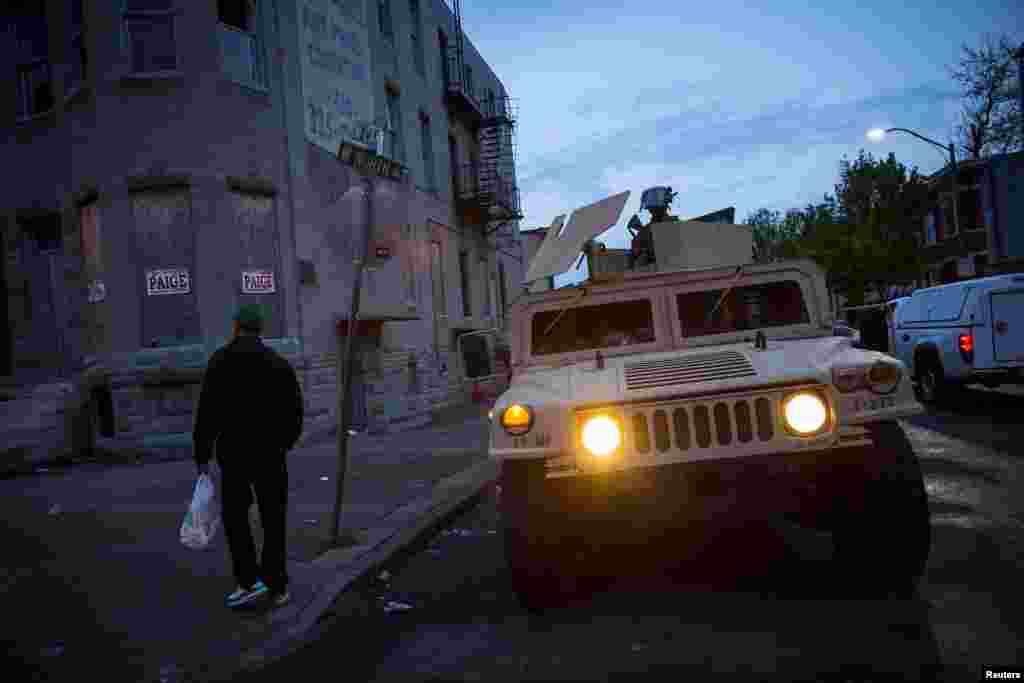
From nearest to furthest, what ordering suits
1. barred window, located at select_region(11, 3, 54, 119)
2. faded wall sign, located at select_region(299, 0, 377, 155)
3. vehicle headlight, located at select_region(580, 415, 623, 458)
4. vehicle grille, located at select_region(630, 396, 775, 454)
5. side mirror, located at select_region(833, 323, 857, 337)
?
vehicle grille, located at select_region(630, 396, 775, 454) → vehicle headlight, located at select_region(580, 415, 623, 458) → side mirror, located at select_region(833, 323, 857, 337) → barred window, located at select_region(11, 3, 54, 119) → faded wall sign, located at select_region(299, 0, 377, 155)

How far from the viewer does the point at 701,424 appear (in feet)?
12.2

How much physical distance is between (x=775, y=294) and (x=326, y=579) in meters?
3.60

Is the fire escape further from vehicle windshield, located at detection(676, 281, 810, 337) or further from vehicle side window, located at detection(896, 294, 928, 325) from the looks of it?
vehicle windshield, located at detection(676, 281, 810, 337)

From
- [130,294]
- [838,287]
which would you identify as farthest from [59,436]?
[838,287]

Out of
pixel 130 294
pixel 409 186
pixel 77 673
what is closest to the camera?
pixel 77 673

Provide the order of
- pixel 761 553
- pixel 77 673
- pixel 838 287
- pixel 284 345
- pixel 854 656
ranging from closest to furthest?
pixel 854 656
pixel 77 673
pixel 761 553
pixel 284 345
pixel 838 287

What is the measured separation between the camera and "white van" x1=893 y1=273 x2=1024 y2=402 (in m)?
10.5

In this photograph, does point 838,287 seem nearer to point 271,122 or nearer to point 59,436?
point 271,122

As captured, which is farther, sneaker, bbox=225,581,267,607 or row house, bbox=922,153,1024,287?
row house, bbox=922,153,1024,287

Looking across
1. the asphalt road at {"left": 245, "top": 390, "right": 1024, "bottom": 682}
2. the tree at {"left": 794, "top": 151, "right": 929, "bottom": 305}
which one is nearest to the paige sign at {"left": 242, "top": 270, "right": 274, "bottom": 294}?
the asphalt road at {"left": 245, "top": 390, "right": 1024, "bottom": 682}

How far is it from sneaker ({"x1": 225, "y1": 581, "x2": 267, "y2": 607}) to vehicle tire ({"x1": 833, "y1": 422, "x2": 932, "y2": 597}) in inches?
124

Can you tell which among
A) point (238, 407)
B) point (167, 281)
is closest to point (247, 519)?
point (238, 407)

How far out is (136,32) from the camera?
1161 centimetres

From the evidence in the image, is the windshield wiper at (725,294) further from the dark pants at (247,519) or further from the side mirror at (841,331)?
the dark pants at (247,519)
